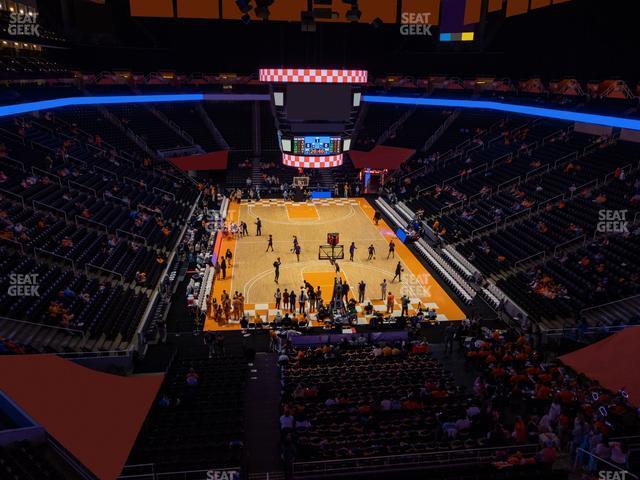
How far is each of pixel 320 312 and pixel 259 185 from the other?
22734 millimetres

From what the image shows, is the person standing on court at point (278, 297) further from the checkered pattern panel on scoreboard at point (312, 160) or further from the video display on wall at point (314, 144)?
the video display on wall at point (314, 144)

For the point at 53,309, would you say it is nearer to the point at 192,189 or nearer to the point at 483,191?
the point at 192,189

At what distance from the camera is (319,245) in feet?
93.3

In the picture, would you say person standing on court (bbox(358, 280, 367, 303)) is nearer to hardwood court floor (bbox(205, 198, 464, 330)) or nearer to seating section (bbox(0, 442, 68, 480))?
hardwood court floor (bbox(205, 198, 464, 330))

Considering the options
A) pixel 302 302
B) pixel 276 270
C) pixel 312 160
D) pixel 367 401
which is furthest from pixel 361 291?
pixel 367 401

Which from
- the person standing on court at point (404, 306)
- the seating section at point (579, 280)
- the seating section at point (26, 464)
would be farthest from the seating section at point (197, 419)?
the seating section at point (579, 280)

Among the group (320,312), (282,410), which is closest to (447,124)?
(320,312)

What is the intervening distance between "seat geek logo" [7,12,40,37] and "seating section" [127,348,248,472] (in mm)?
20124

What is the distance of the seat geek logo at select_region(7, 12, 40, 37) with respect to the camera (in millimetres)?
25188

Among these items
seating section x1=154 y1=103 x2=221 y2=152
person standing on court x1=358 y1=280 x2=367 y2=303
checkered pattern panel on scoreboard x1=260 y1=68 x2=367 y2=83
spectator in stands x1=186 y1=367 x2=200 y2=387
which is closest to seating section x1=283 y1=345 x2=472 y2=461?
spectator in stands x1=186 y1=367 x2=200 y2=387

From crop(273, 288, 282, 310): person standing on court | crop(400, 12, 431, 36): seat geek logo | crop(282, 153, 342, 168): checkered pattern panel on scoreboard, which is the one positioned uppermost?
crop(400, 12, 431, 36): seat geek logo

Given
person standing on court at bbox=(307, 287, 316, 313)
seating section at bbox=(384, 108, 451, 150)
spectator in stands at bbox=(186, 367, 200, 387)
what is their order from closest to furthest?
spectator in stands at bbox=(186, 367, 200, 387), person standing on court at bbox=(307, 287, 316, 313), seating section at bbox=(384, 108, 451, 150)

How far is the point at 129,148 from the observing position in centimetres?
3697

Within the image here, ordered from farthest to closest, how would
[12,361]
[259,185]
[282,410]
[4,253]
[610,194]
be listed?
[259,185] → [610,194] → [4,253] → [282,410] → [12,361]
